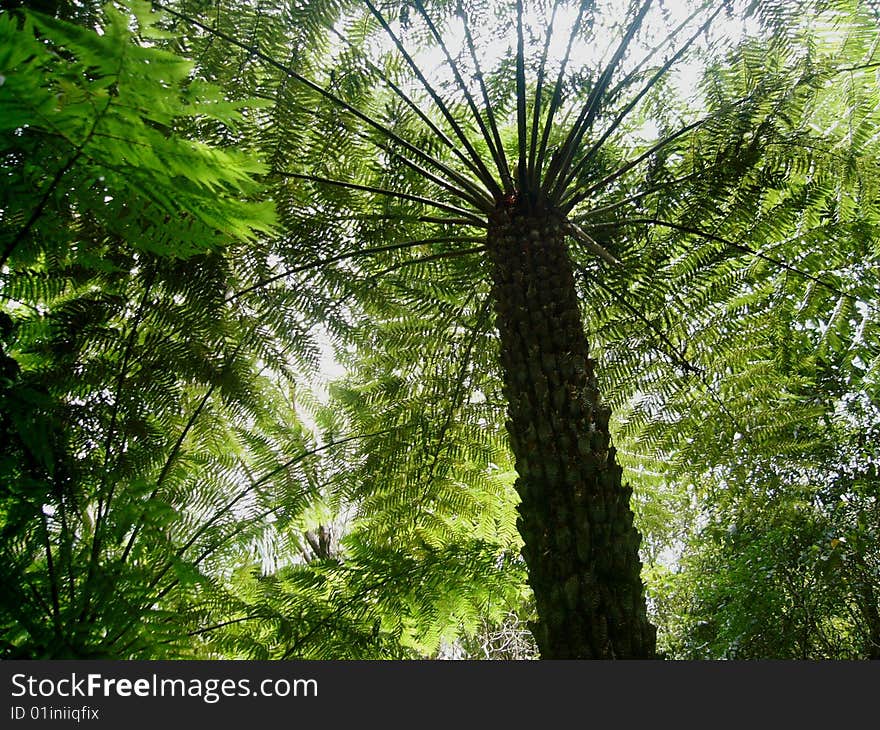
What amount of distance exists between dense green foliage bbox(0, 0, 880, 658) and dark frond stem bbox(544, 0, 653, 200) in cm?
3

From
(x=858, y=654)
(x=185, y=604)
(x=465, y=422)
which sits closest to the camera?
(x=185, y=604)

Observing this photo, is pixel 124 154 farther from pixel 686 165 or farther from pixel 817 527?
pixel 817 527

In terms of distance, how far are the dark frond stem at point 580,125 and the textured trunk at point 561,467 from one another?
151 millimetres

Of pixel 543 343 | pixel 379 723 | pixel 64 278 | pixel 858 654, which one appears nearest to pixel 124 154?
pixel 379 723

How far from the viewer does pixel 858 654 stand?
12.6 feet

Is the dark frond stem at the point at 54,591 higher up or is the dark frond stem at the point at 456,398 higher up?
the dark frond stem at the point at 456,398

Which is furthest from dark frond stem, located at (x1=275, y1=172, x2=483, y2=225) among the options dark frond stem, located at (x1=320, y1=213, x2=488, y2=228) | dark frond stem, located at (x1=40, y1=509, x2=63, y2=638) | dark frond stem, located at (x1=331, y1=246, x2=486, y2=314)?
dark frond stem, located at (x1=40, y1=509, x2=63, y2=638)

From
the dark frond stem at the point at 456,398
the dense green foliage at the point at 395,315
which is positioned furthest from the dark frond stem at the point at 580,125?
the dark frond stem at the point at 456,398

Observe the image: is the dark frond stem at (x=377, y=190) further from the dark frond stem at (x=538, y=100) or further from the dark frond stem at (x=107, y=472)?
the dark frond stem at (x=107, y=472)

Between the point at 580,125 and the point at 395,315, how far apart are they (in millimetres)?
984

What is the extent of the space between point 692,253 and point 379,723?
1916mm

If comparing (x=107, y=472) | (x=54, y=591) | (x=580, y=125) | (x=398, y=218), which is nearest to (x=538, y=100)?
(x=580, y=125)

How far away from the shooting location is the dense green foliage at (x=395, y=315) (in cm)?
155

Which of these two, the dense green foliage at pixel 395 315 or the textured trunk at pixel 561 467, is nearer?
the textured trunk at pixel 561 467
